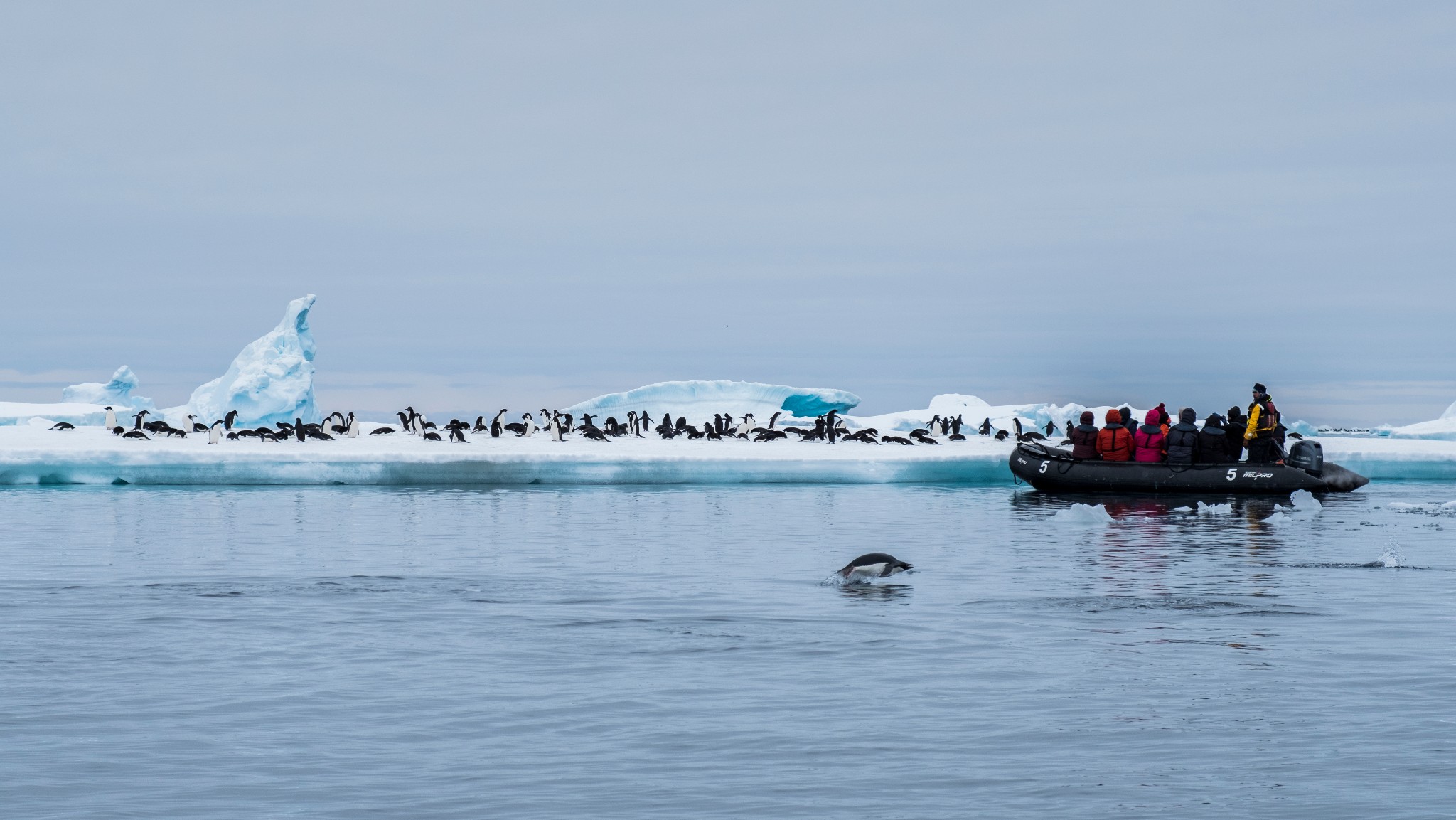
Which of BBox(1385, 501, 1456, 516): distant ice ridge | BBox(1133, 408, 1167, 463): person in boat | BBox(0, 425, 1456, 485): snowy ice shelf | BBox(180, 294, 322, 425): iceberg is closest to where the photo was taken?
BBox(1385, 501, 1456, 516): distant ice ridge

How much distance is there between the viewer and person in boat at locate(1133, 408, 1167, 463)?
2198 centimetres

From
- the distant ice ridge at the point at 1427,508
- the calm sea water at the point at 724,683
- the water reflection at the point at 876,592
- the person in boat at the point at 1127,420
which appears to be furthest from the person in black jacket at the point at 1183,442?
the water reflection at the point at 876,592

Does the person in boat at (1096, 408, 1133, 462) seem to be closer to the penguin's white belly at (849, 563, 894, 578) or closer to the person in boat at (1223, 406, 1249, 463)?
the person in boat at (1223, 406, 1249, 463)

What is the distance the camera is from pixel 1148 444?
2209cm

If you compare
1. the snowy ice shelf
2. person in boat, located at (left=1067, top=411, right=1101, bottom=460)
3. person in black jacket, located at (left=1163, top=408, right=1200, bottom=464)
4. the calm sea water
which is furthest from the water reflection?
the snowy ice shelf

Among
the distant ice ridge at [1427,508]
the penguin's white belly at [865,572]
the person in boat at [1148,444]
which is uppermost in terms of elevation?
the person in boat at [1148,444]

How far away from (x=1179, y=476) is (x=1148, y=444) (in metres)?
0.74

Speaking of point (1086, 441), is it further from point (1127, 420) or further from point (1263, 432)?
point (1263, 432)

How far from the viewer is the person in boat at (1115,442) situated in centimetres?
2234

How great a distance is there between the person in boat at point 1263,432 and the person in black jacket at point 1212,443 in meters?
0.46

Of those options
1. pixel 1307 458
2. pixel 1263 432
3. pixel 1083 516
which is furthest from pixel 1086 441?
pixel 1083 516

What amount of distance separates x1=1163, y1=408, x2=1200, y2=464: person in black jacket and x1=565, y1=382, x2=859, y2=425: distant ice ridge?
88.4 ft

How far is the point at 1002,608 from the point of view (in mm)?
9352

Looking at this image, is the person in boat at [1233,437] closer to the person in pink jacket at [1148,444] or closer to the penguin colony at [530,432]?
the person in pink jacket at [1148,444]
